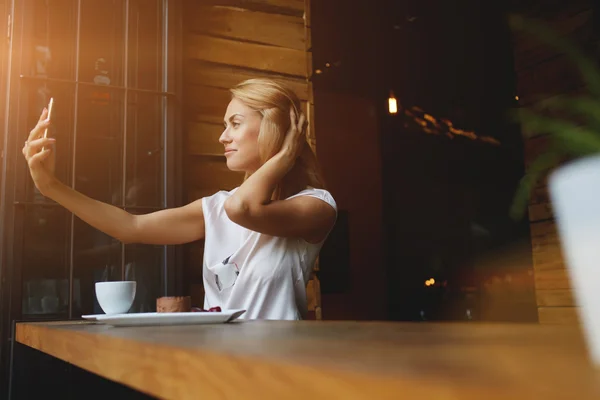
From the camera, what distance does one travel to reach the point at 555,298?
9.69 ft

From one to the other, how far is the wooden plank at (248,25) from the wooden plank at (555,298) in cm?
165

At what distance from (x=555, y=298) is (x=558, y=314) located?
0.24 ft

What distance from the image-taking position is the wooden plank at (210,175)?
2.65 metres

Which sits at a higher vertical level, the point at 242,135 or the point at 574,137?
the point at 242,135

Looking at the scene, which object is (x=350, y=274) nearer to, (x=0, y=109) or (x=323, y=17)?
(x=323, y=17)

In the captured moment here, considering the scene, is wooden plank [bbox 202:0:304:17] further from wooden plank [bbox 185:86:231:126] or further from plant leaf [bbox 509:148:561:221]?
plant leaf [bbox 509:148:561:221]

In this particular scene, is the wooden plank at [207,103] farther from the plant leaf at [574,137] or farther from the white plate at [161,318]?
the plant leaf at [574,137]

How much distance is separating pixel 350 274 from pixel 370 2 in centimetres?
234

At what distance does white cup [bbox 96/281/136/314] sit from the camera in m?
1.45

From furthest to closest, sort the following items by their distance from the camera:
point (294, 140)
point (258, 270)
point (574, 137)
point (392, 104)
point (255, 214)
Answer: point (392, 104) < point (294, 140) < point (258, 270) < point (255, 214) < point (574, 137)

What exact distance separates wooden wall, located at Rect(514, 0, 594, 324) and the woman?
1.37 metres

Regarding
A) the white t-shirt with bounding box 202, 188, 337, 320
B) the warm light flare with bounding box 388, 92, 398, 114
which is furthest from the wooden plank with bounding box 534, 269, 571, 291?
the warm light flare with bounding box 388, 92, 398, 114

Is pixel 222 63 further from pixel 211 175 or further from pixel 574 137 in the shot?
pixel 574 137

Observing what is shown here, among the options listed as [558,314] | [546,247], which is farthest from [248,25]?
[558,314]
